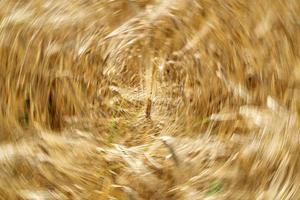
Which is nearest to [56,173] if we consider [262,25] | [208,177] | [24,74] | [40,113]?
[40,113]

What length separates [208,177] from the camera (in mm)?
1336

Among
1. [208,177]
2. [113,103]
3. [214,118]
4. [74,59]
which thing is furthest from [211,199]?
[74,59]

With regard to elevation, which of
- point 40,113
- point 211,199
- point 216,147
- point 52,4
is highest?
point 52,4

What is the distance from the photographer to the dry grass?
1294 mm

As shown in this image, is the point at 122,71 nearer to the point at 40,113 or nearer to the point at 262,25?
the point at 40,113

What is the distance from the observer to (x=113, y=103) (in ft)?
4.87

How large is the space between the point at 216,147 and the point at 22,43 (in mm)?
543

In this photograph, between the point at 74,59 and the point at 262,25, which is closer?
the point at 262,25

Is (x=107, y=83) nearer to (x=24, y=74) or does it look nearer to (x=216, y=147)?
(x=24, y=74)

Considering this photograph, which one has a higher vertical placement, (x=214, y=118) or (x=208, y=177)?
(x=214, y=118)

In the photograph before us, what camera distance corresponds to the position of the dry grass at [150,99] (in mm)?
1294

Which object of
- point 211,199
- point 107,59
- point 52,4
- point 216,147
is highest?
point 52,4

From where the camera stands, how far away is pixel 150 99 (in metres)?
1.49

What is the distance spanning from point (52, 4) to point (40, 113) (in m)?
0.28
